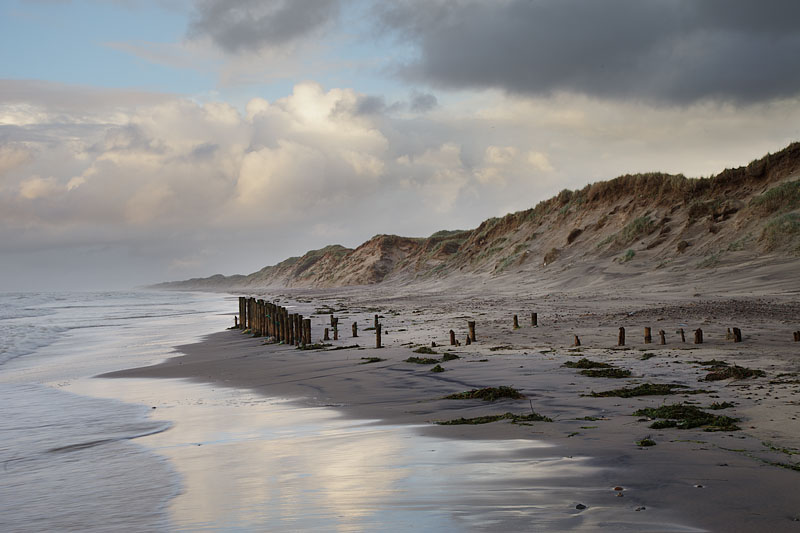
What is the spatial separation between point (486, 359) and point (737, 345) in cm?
471

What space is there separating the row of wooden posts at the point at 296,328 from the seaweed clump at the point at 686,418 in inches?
244

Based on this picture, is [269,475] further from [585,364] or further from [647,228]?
[647,228]

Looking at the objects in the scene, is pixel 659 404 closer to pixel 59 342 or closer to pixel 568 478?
pixel 568 478

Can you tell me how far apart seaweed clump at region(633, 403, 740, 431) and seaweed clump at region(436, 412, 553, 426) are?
3.51 ft

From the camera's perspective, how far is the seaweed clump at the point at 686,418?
6.25 metres

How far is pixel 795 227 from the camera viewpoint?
1064 inches

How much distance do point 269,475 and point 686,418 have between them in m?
4.26

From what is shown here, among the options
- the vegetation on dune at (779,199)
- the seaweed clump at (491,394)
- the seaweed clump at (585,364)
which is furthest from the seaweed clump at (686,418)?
the vegetation on dune at (779,199)

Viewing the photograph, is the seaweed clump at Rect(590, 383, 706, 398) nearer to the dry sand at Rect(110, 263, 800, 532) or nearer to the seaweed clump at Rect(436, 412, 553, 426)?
the dry sand at Rect(110, 263, 800, 532)

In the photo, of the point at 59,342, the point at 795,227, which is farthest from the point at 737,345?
the point at 59,342

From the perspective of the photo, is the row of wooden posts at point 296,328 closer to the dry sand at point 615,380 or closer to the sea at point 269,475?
the dry sand at point 615,380

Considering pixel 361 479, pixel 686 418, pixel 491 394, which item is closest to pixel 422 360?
pixel 491 394

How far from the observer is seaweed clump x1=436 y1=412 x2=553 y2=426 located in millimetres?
7184

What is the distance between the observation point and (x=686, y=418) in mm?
6562
